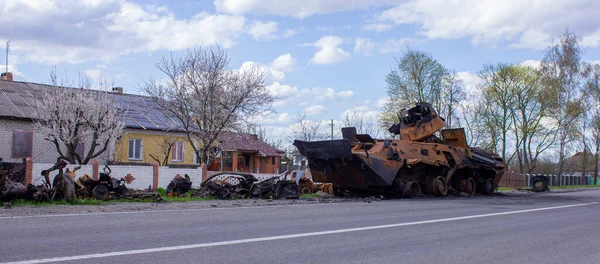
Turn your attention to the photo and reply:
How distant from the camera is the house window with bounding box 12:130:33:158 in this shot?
92.7ft

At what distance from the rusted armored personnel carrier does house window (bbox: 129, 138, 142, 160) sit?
15.7 metres

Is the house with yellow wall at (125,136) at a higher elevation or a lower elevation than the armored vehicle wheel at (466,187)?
higher

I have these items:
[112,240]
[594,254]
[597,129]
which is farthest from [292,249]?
[597,129]

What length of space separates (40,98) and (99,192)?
1477cm

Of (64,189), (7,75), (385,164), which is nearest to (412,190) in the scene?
(385,164)

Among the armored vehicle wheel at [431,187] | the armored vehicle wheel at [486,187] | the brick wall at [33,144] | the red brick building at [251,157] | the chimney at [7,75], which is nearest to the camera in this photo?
the armored vehicle wheel at [431,187]

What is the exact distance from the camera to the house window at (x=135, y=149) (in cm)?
3291

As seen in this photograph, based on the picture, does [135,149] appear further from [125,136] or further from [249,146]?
[249,146]

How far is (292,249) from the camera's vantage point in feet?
25.6

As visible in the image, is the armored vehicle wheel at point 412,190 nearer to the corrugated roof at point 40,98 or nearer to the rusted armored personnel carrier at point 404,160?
the rusted armored personnel carrier at point 404,160

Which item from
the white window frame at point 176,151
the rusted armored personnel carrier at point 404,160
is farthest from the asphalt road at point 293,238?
the white window frame at point 176,151

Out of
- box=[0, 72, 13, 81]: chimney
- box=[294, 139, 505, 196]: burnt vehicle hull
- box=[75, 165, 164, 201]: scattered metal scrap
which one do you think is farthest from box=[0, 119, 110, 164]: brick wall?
box=[294, 139, 505, 196]: burnt vehicle hull

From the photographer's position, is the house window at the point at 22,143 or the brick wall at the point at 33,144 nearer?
the brick wall at the point at 33,144

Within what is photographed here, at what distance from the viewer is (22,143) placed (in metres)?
28.5
